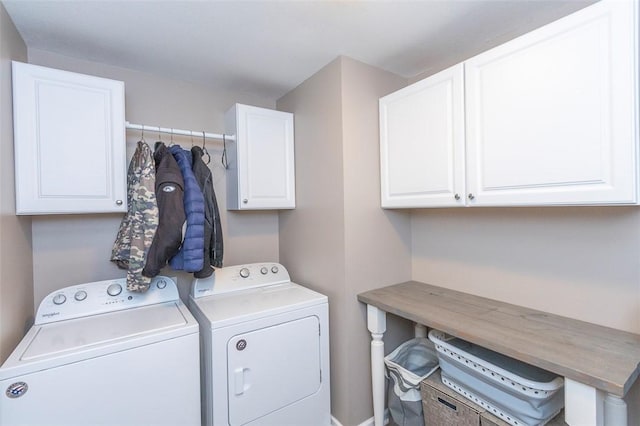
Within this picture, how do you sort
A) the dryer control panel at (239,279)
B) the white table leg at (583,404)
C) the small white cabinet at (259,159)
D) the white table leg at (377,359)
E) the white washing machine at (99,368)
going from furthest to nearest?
the small white cabinet at (259,159) → the dryer control panel at (239,279) → the white table leg at (377,359) → the white washing machine at (99,368) → the white table leg at (583,404)

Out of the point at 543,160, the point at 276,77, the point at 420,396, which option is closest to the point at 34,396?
the point at 420,396

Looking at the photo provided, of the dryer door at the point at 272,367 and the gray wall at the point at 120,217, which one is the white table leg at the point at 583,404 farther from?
the gray wall at the point at 120,217

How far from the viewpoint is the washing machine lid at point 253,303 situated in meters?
1.49

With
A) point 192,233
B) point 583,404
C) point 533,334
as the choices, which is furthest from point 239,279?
point 583,404

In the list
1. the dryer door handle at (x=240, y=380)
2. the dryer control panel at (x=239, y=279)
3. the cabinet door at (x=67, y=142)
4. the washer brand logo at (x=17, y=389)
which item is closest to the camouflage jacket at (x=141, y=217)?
the cabinet door at (x=67, y=142)

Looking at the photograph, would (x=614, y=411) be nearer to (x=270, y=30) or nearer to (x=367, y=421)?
(x=367, y=421)

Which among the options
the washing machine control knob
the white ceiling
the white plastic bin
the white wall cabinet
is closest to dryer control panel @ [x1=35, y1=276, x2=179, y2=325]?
the washing machine control knob

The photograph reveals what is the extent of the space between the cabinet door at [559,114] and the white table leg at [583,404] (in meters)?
0.65

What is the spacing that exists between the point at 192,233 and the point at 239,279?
0.57 metres

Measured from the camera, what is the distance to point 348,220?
5.72 ft

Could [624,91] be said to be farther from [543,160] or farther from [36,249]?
[36,249]

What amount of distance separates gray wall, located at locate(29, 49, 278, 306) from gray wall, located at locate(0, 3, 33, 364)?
0.57 feet

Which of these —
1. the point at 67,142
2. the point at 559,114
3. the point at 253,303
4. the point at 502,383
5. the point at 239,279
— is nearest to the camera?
the point at 559,114

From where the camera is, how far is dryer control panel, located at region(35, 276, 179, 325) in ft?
4.80
